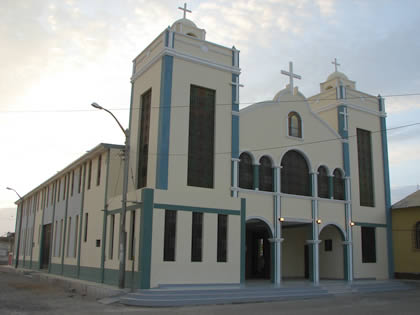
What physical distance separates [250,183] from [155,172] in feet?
17.0

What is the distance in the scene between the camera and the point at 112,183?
23.4m

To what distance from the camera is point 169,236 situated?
19.2 metres

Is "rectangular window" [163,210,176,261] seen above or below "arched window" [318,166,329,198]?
below

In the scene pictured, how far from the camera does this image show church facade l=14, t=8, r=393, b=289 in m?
19.7

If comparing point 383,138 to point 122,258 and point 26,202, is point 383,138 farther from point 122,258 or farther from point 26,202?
point 26,202

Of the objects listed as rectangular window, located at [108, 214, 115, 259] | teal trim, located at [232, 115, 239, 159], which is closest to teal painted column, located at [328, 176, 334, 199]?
teal trim, located at [232, 115, 239, 159]

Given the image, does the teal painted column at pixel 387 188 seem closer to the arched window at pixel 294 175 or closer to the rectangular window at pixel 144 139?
the arched window at pixel 294 175

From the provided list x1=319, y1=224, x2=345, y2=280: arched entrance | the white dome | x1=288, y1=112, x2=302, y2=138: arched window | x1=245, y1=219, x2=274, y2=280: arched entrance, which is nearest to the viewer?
x1=288, y1=112, x2=302, y2=138: arched window

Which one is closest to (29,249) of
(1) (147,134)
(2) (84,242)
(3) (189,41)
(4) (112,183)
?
(2) (84,242)

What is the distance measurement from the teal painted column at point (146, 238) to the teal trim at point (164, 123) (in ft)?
3.33

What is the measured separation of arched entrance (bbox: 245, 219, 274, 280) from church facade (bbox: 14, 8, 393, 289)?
2.7 inches

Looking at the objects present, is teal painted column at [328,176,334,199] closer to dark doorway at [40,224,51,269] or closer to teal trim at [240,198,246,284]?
teal trim at [240,198,246,284]

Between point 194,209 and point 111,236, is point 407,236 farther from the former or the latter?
point 111,236

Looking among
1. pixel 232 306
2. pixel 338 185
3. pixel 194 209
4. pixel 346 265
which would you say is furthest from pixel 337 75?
pixel 232 306
